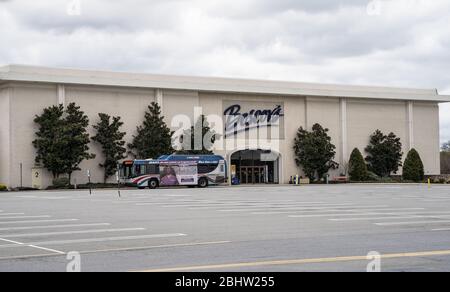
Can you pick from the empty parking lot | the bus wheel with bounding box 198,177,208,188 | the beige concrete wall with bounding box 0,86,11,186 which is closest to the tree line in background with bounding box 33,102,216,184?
the beige concrete wall with bounding box 0,86,11,186

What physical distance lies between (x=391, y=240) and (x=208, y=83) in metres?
56.8

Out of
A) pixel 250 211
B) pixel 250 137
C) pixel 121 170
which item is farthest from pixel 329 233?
pixel 250 137

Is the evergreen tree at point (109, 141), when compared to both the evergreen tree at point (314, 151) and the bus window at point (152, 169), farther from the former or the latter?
the evergreen tree at point (314, 151)

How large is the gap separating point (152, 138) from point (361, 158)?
24214 mm

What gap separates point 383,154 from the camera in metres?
77.1

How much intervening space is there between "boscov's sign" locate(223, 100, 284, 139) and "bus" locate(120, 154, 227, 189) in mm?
10476

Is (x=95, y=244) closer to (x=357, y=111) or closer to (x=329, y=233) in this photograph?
(x=329, y=233)

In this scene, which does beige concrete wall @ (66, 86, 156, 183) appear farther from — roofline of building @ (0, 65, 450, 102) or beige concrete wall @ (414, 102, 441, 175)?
beige concrete wall @ (414, 102, 441, 175)

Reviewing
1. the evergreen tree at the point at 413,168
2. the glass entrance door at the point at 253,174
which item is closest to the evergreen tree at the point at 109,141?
the glass entrance door at the point at 253,174

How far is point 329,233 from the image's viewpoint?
15.4m

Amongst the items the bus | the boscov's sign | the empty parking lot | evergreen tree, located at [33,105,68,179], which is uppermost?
the boscov's sign

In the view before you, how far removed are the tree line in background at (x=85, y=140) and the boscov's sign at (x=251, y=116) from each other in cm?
566

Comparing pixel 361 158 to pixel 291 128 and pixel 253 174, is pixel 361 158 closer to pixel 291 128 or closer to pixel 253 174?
pixel 291 128

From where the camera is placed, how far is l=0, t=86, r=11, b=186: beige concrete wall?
196 ft
